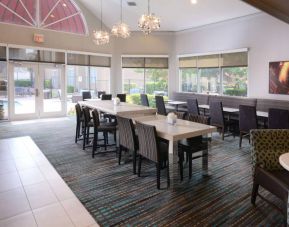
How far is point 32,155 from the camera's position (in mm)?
4859

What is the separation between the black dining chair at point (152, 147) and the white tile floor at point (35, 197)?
112cm

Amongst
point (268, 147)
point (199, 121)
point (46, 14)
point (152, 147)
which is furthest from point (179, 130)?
point (46, 14)

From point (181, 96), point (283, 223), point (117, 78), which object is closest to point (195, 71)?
point (181, 96)

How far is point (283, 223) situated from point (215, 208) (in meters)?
0.71

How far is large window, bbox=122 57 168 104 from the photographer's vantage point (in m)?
10.5

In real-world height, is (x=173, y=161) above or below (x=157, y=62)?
below

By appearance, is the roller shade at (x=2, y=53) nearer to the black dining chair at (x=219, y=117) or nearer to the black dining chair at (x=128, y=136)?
the black dining chair at (x=128, y=136)

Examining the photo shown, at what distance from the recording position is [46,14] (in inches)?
356

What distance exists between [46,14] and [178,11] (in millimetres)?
4934

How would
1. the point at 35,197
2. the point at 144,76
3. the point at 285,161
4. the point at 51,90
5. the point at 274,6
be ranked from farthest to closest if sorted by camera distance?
the point at 144,76 → the point at 51,90 → the point at 274,6 → the point at 35,197 → the point at 285,161

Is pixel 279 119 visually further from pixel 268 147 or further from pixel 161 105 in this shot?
pixel 161 105

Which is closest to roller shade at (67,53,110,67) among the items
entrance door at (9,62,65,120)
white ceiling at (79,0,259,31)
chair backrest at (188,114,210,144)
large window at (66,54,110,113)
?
large window at (66,54,110,113)

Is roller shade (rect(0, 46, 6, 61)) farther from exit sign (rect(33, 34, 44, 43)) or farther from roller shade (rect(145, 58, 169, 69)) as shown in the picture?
roller shade (rect(145, 58, 169, 69))

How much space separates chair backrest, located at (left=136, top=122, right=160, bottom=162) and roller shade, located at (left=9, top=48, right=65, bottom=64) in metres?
6.96
